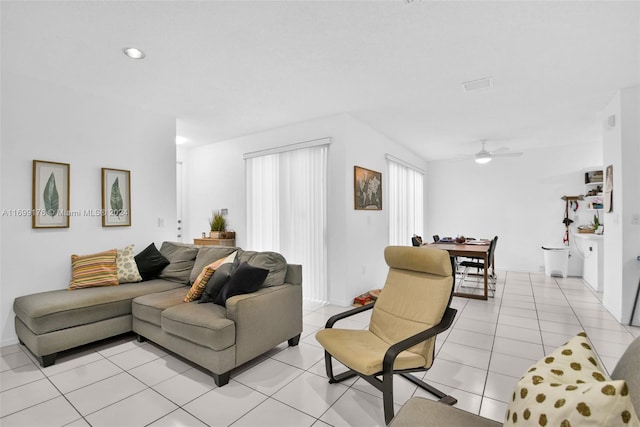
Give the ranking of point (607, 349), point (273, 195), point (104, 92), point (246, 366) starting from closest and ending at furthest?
point (246, 366) → point (607, 349) → point (104, 92) → point (273, 195)

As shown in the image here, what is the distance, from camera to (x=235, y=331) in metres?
2.38

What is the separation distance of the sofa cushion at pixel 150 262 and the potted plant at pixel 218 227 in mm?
1593

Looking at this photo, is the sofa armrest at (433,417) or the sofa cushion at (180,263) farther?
the sofa cushion at (180,263)

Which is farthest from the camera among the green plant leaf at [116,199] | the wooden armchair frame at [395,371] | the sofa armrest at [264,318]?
the green plant leaf at [116,199]

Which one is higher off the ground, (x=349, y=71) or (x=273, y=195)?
(x=349, y=71)

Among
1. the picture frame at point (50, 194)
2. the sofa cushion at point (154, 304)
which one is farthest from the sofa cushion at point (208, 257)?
the picture frame at point (50, 194)

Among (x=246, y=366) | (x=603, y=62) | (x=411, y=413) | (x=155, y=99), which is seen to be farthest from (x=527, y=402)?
(x=155, y=99)

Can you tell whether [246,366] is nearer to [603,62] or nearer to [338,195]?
[338,195]

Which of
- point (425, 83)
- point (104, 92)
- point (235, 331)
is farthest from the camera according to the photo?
point (104, 92)

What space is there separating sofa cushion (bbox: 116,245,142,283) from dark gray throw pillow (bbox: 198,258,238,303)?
3.95ft

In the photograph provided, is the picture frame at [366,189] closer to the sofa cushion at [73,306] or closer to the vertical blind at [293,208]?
the vertical blind at [293,208]

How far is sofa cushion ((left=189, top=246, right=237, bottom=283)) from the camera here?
3.38m

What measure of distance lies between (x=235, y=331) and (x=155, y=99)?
3039 millimetres

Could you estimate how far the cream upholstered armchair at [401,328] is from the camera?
183 cm
